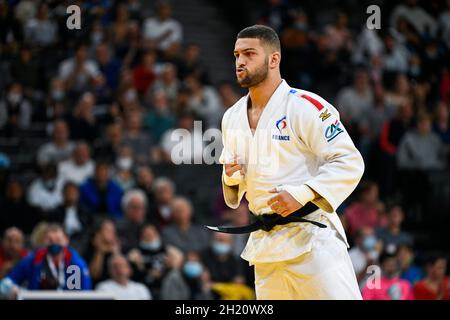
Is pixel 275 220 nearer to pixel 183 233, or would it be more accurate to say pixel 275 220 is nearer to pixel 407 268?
pixel 183 233

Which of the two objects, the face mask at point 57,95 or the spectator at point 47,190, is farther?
the face mask at point 57,95

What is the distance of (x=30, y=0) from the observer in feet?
44.1

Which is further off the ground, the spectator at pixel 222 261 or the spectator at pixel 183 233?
the spectator at pixel 183 233

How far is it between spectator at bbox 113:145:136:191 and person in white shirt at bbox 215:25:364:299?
6.51 metres

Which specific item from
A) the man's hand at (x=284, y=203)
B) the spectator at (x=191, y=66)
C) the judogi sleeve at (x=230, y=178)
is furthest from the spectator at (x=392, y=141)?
the man's hand at (x=284, y=203)

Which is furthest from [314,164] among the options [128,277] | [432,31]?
[432,31]

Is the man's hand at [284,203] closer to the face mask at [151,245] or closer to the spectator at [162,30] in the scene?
the face mask at [151,245]

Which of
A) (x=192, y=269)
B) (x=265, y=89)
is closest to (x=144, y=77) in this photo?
(x=192, y=269)

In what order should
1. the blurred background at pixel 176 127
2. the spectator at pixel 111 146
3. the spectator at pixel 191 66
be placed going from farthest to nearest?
1. the spectator at pixel 191 66
2. the spectator at pixel 111 146
3. the blurred background at pixel 176 127

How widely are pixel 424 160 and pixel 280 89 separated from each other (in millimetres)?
8384

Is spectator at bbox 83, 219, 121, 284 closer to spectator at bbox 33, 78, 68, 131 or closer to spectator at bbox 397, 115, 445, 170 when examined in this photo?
spectator at bbox 33, 78, 68, 131

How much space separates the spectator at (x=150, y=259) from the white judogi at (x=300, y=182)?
4.96 m

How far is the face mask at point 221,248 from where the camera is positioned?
11.5 m

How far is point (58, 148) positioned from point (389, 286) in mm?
4890
